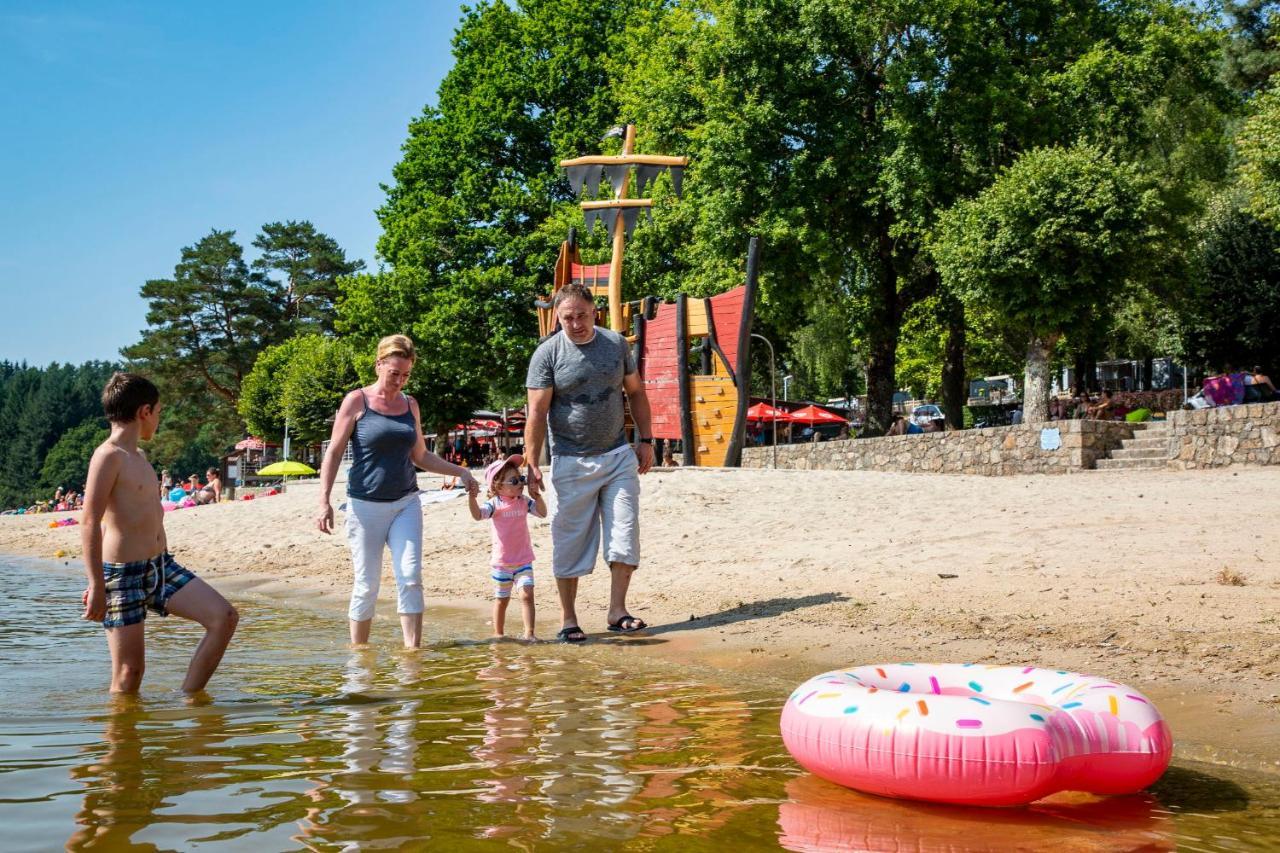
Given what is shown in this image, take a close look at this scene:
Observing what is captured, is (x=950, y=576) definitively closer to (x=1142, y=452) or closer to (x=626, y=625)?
(x=626, y=625)

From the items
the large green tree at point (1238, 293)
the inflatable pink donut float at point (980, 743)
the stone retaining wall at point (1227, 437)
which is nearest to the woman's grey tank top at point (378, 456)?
the inflatable pink donut float at point (980, 743)

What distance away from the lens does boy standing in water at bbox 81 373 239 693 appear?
17.0ft

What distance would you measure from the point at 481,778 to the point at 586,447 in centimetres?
392

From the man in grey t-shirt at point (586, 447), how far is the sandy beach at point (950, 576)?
0.74m

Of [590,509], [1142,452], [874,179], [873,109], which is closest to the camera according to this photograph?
[590,509]

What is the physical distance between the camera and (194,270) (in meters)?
72.1

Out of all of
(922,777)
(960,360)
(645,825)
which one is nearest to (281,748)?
(645,825)

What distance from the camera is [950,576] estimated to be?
822 centimetres

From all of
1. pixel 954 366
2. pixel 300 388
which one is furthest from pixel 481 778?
pixel 300 388

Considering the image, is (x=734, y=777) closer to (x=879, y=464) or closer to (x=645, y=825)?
→ (x=645, y=825)

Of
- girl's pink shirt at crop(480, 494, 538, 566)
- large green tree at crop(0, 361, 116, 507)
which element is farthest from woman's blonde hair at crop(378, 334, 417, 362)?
large green tree at crop(0, 361, 116, 507)

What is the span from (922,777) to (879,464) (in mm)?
19975

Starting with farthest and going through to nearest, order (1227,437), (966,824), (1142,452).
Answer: (1142,452)
(1227,437)
(966,824)

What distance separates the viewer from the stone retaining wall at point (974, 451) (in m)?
18.9
